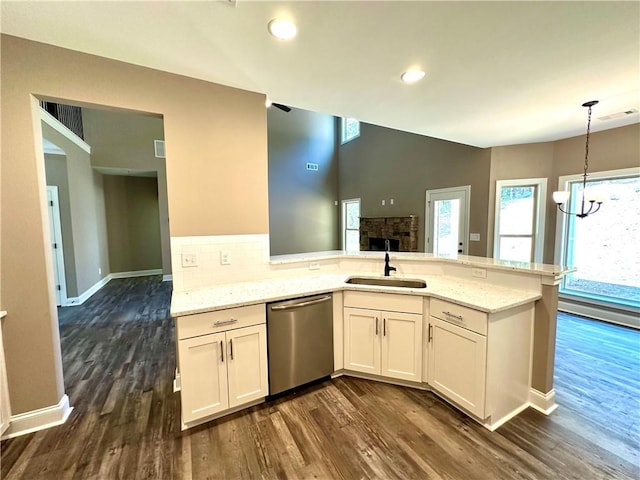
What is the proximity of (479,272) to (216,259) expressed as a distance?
2.39 meters

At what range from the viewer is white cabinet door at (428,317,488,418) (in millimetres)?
1875

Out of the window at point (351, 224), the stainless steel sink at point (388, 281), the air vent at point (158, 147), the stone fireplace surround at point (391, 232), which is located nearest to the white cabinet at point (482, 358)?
the stainless steel sink at point (388, 281)

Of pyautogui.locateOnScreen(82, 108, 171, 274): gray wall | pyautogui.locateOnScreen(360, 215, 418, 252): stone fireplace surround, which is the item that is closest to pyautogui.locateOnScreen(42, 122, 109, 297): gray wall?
pyautogui.locateOnScreen(82, 108, 171, 274): gray wall

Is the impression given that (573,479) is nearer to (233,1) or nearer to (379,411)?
(379,411)

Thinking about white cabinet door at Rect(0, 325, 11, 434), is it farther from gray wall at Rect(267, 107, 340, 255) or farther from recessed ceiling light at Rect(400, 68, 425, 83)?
gray wall at Rect(267, 107, 340, 255)

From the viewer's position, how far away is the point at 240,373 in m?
2.03

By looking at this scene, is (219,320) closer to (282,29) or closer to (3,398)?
(3,398)

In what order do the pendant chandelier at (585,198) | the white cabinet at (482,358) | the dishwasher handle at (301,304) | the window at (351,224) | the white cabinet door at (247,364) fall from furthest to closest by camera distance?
the window at (351,224)
the pendant chandelier at (585,198)
the dishwasher handle at (301,304)
the white cabinet door at (247,364)
the white cabinet at (482,358)

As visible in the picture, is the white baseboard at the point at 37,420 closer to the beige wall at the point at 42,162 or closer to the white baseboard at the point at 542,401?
the beige wall at the point at 42,162

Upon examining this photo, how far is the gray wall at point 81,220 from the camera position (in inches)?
189

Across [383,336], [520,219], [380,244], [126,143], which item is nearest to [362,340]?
[383,336]

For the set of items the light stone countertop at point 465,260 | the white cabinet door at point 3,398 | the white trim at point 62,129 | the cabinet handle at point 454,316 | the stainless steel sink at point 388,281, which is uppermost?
the white trim at point 62,129

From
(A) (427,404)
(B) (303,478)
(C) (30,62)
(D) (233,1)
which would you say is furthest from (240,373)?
(C) (30,62)

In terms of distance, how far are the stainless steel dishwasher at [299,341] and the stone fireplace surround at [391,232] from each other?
A: 155 inches
